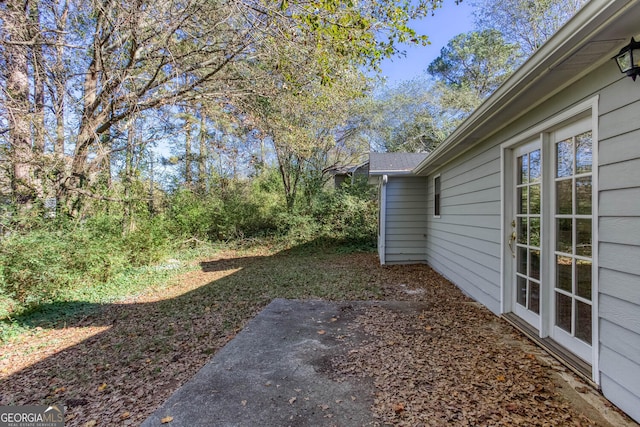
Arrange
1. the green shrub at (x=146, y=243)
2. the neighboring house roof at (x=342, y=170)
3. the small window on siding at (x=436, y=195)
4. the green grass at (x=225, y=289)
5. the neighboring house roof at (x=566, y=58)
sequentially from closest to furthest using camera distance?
the neighboring house roof at (x=566, y=58) < the green grass at (x=225, y=289) < the small window on siding at (x=436, y=195) < the green shrub at (x=146, y=243) < the neighboring house roof at (x=342, y=170)

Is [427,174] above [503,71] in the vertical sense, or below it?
below

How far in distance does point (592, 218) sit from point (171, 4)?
553 centimetres

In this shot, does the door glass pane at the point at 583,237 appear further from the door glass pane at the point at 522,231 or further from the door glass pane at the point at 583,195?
the door glass pane at the point at 522,231

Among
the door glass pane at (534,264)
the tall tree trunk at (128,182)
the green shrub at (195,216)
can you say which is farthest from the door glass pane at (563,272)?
the green shrub at (195,216)

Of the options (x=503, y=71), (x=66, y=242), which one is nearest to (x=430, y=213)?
(x=66, y=242)

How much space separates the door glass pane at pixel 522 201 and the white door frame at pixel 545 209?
126mm

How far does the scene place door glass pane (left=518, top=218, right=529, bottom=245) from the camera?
10.3 ft

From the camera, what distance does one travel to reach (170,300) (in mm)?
4945

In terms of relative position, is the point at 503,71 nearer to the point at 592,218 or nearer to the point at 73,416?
the point at 592,218

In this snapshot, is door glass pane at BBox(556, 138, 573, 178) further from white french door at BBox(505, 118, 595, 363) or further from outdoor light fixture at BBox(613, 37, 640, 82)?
outdoor light fixture at BBox(613, 37, 640, 82)

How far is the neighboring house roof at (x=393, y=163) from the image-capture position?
7.00m

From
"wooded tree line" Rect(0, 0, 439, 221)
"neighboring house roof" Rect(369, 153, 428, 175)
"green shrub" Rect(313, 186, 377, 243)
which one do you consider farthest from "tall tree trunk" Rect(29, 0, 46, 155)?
"green shrub" Rect(313, 186, 377, 243)

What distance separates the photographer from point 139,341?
133 inches

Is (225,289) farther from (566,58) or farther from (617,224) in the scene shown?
(566,58)
